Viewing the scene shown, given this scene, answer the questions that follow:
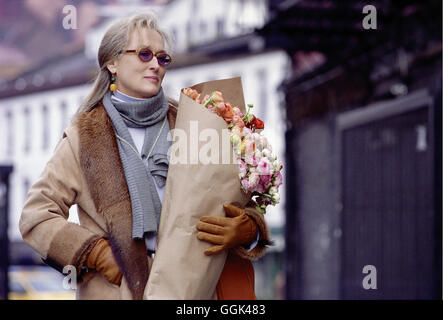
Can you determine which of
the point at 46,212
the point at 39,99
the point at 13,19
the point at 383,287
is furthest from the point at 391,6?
the point at 13,19

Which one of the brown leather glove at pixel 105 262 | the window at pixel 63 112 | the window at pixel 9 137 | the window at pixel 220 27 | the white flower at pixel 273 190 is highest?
the window at pixel 220 27

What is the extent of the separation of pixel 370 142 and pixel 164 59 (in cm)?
600

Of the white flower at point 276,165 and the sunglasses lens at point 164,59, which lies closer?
the white flower at point 276,165

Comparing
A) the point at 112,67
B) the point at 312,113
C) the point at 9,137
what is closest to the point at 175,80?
the point at 312,113

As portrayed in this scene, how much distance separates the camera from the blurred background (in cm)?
760

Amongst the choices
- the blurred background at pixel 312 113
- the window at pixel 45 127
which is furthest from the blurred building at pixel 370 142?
the window at pixel 45 127

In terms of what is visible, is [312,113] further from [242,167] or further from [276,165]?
[242,167]

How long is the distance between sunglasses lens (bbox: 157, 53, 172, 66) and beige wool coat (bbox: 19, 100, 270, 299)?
0.31 metres

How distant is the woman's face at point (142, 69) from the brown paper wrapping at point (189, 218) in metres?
0.28

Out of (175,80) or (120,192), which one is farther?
(175,80)

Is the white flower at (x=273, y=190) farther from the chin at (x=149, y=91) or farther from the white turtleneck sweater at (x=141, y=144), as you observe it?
the chin at (x=149, y=91)

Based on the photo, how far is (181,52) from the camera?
42.0 ft

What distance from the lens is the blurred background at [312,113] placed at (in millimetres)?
7598

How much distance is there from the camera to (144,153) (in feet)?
10.0
